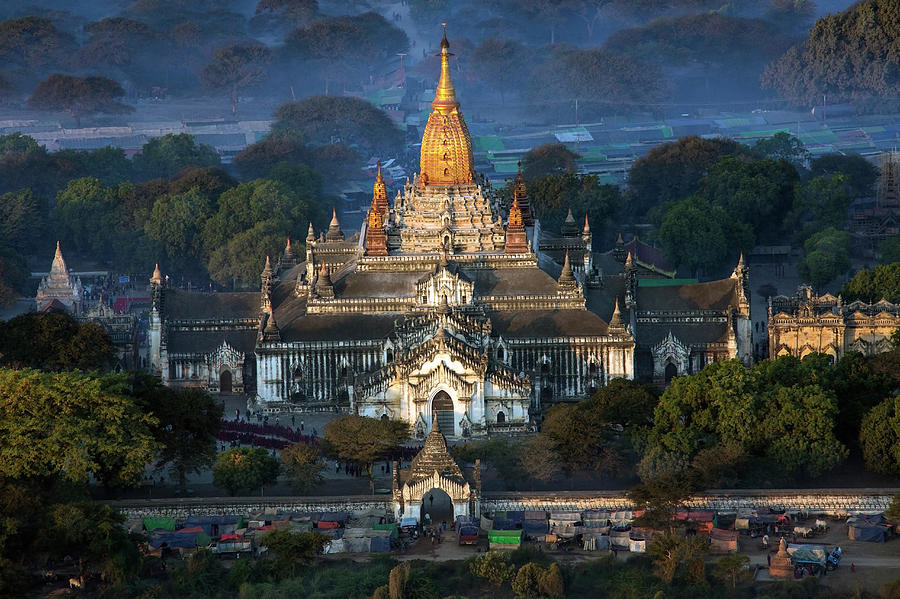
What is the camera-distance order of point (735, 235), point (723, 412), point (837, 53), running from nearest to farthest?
point (723, 412) → point (735, 235) → point (837, 53)

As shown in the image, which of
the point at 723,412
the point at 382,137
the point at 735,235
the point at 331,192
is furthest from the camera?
the point at 382,137

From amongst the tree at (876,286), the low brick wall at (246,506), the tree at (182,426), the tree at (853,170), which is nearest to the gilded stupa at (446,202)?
the tree at (876,286)

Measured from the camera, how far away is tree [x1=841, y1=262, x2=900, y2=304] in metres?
102

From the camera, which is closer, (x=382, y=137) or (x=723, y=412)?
(x=723, y=412)

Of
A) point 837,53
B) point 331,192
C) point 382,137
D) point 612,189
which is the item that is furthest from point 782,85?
point 612,189

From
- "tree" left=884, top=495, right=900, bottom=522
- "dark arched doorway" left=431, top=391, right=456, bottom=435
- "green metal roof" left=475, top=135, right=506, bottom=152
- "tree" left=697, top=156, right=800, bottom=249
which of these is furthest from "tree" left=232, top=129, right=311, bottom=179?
"tree" left=884, top=495, right=900, bottom=522

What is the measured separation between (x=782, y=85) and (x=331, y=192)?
180 ft

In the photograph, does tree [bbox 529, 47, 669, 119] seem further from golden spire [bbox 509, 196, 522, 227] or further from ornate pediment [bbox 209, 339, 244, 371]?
ornate pediment [bbox 209, 339, 244, 371]

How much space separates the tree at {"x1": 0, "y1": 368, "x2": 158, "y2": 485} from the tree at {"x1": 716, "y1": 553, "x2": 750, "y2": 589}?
18.7 meters

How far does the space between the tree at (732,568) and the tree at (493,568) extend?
241 inches

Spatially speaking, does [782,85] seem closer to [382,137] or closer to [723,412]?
[382,137]

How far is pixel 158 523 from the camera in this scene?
7844 centimetres

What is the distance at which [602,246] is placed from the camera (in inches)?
5002

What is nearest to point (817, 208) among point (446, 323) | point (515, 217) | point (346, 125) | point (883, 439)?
point (515, 217)
